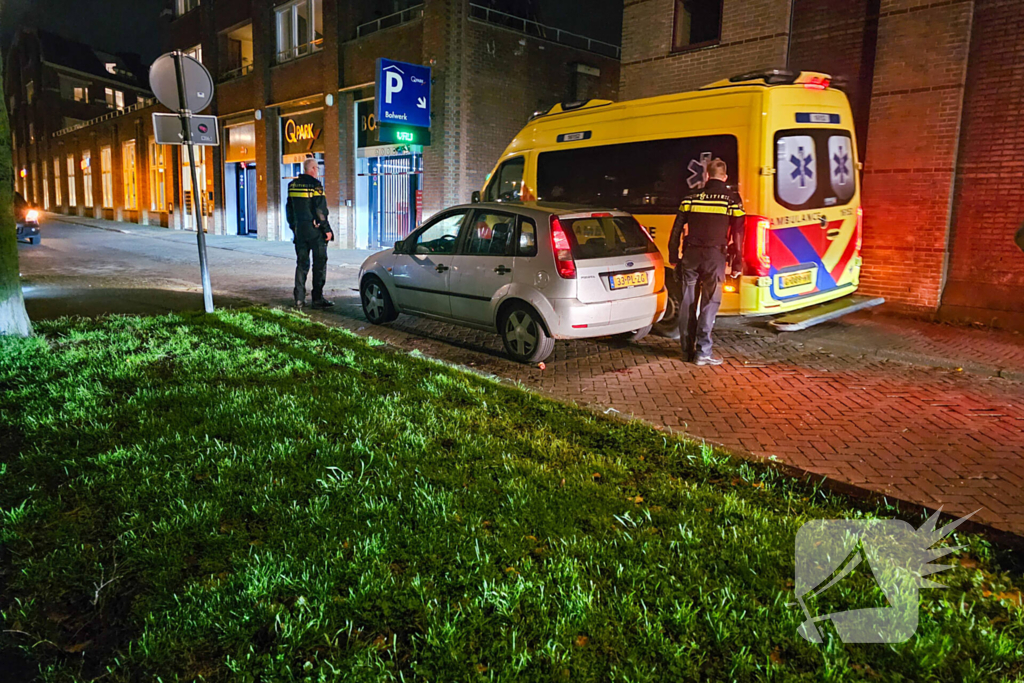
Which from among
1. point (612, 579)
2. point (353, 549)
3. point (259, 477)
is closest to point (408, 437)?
point (259, 477)

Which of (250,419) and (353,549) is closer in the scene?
(353,549)

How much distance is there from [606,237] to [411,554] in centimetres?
470

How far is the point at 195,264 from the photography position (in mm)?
16625

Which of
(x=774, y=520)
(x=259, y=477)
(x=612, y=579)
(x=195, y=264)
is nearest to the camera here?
(x=612, y=579)

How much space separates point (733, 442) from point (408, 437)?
2196mm

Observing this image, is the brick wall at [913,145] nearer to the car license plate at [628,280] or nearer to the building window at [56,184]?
the car license plate at [628,280]

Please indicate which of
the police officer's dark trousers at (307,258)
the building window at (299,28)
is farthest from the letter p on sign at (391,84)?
the police officer's dark trousers at (307,258)

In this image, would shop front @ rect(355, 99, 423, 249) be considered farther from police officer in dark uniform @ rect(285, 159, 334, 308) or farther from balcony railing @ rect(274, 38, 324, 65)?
police officer in dark uniform @ rect(285, 159, 334, 308)

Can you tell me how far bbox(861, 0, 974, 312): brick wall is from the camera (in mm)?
8984

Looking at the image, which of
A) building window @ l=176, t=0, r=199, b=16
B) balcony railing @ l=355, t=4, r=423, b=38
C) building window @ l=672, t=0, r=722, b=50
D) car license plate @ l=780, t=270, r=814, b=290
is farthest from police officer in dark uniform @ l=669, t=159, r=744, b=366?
building window @ l=176, t=0, r=199, b=16

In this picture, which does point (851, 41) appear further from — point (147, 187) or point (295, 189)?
point (147, 187)

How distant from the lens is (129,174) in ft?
130

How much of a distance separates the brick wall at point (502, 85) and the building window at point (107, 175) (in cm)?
3216

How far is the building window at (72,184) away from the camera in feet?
161
